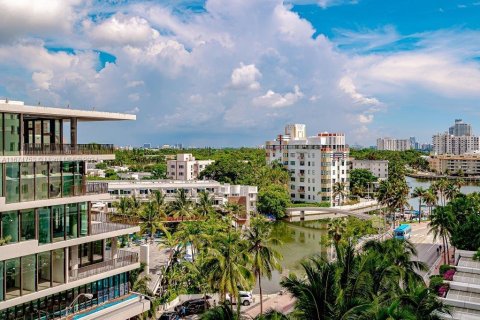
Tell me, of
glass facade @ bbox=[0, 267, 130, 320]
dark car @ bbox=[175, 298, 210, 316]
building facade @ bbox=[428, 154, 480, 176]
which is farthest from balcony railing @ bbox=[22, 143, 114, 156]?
building facade @ bbox=[428, 154, 480, 176]

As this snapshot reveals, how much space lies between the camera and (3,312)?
731 inches

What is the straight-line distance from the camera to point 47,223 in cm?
2055

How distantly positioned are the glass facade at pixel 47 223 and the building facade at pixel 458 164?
166217mm

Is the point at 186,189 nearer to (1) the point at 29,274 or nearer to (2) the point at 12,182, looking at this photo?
(1) the point at 29,274

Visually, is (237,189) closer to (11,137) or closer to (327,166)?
(327,166)

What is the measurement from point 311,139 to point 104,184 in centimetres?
6932

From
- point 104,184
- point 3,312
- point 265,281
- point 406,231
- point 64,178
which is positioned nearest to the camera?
point 3,312

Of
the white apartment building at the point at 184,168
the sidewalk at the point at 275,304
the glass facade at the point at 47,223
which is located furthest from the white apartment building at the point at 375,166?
the glass facade at the point at 47,223

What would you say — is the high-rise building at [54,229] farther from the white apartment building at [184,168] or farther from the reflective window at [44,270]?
the white apartment building at [184,168]

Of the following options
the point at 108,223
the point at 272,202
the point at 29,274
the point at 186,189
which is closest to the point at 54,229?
the point at 29,274

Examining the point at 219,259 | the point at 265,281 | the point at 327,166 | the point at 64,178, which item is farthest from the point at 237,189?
the point at 64,178

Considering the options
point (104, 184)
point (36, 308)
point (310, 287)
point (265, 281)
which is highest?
point (104, 184)

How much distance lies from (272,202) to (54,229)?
53.8 m

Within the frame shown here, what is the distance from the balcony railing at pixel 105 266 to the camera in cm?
2177
